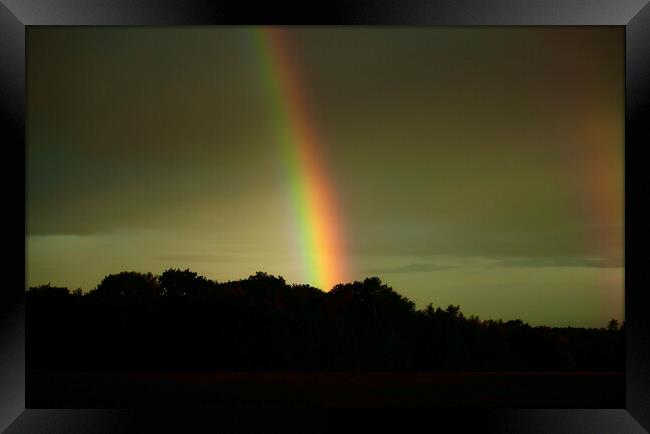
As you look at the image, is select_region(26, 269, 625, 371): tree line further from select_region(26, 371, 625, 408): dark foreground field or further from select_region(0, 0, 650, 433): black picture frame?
select_region(0, 0, 650, 433): black picture frame

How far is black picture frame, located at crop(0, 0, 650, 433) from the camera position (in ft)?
9.19

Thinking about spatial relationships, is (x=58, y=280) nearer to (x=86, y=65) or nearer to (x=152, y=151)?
(x=152, y=151)

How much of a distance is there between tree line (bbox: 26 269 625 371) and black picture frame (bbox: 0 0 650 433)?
6.79 ft

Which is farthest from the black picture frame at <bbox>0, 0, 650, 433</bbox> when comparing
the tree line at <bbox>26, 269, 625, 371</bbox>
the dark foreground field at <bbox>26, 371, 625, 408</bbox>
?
the tree line at <bbox>26, 269, 625, 371</bbox>

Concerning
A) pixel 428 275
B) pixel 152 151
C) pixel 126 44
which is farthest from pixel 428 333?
pixel 126 44

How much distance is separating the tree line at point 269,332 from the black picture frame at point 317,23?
207 cm

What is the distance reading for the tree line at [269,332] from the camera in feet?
16.8

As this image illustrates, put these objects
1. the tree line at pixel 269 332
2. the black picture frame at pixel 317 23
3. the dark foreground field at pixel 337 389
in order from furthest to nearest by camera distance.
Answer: the tree line at pixel 269 332, the dark foreground field at pixel 337 389, the black picture frame at pixel 317 23

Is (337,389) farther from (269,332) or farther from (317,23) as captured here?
Answer: (317,23)

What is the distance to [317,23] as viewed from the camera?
2.80 metres

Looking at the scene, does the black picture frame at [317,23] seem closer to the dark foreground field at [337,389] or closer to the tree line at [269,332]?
the dark foreground field at [337,389]

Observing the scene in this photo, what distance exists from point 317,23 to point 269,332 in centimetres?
305

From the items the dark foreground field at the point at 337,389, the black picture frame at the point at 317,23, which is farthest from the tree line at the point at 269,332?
the black picture frame at the point at 317,23

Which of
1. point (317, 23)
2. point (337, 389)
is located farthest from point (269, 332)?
point (317, 23)
